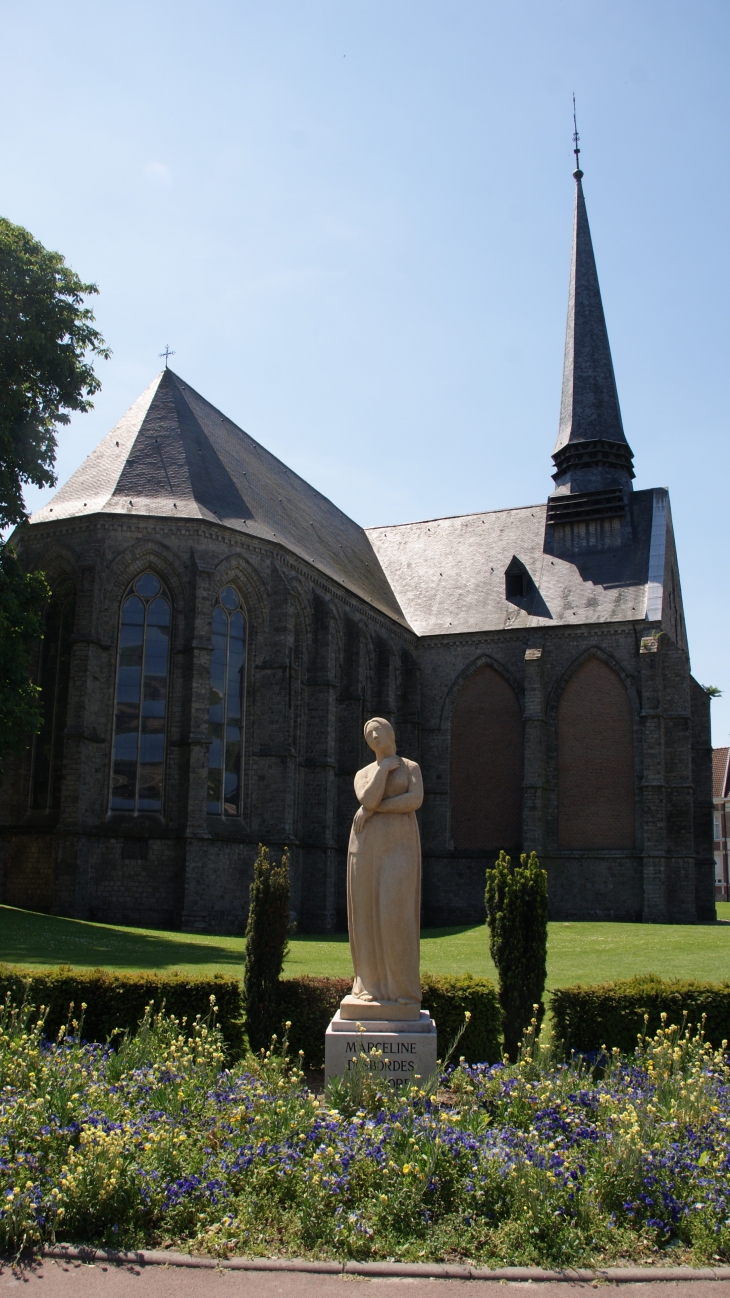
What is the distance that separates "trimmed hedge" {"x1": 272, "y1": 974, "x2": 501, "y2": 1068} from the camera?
11.1m

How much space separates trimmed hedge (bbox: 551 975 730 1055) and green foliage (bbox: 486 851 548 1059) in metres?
0.33

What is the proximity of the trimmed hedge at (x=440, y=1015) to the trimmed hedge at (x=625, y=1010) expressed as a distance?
0.74m

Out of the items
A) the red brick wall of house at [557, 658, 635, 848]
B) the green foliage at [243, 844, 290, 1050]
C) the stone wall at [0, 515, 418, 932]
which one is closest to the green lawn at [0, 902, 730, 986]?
the stone wall at [0, 515, 418, 932]

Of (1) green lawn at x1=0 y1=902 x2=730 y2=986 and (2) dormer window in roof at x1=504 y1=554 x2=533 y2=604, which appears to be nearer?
(1) green lawn at x1=0 y1=902 x2=730 y2=986

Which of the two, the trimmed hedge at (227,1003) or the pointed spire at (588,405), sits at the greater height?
the pointed spire at (588,405)

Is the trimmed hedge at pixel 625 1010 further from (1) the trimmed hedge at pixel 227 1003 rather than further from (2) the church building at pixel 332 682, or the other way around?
(2) the church building at pixel 332 682

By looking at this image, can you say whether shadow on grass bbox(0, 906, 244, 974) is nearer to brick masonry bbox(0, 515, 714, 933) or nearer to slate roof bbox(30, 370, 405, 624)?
brick masonry bbox(0, 515, 714, 933)

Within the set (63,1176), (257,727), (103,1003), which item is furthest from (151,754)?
(63,1176)

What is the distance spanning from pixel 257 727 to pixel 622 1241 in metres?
21.9

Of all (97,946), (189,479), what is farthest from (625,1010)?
(189,479)

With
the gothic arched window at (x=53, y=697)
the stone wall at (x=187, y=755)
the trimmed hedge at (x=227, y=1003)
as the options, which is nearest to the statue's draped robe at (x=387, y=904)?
the trimmed hedge at (x=227, y=1003)

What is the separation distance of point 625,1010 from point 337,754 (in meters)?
20.3

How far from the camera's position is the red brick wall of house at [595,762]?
112 ft

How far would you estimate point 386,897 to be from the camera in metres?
8.52
